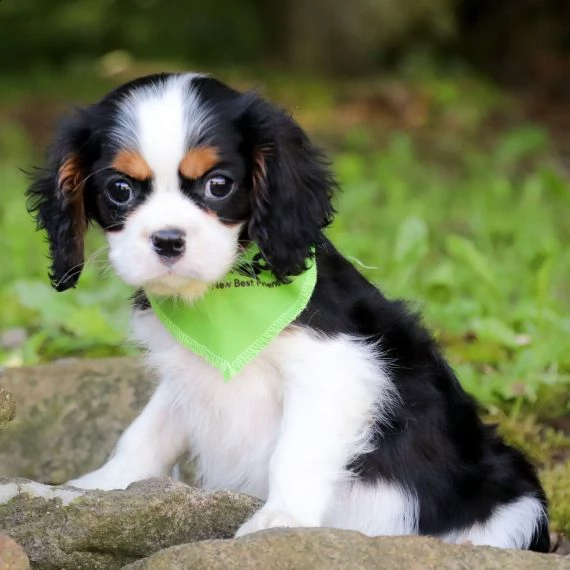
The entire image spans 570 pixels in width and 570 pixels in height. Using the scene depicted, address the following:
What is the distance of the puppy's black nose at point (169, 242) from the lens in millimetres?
3158

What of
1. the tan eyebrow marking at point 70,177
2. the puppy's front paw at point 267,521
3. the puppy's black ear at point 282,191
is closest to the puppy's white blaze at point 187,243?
the puppy's black ear at point 282,191

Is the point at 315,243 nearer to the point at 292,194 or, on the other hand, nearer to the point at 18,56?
the point at 292,194

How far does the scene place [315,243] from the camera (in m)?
3.55

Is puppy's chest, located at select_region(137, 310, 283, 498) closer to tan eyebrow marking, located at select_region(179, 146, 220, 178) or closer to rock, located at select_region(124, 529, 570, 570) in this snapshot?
tan eyebrow marking, located at select_region(179, 146, 220, 178)

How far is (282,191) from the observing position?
3.44m

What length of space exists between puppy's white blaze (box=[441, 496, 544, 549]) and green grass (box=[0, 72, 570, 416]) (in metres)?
0.79

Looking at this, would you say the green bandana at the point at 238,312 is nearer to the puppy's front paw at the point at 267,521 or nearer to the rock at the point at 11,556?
the puppy's front paw at the point at 267,521

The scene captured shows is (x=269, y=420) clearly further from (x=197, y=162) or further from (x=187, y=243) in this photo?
(x=197, y=162)

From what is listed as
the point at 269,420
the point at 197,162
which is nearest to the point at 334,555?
the point at 269,420

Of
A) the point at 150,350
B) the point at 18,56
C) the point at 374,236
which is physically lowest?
the point at 18,56

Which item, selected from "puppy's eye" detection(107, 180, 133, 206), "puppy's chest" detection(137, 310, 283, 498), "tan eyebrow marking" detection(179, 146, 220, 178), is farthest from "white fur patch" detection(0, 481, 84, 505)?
"tan eyebrow marking" detection(179, 146, 220, 178)

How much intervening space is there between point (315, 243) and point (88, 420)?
5.09ft

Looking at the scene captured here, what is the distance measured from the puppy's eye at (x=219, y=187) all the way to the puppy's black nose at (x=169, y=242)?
0.18 meters

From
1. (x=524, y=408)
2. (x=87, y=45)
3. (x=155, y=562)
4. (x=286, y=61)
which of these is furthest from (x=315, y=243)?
(x=87, y=45)
